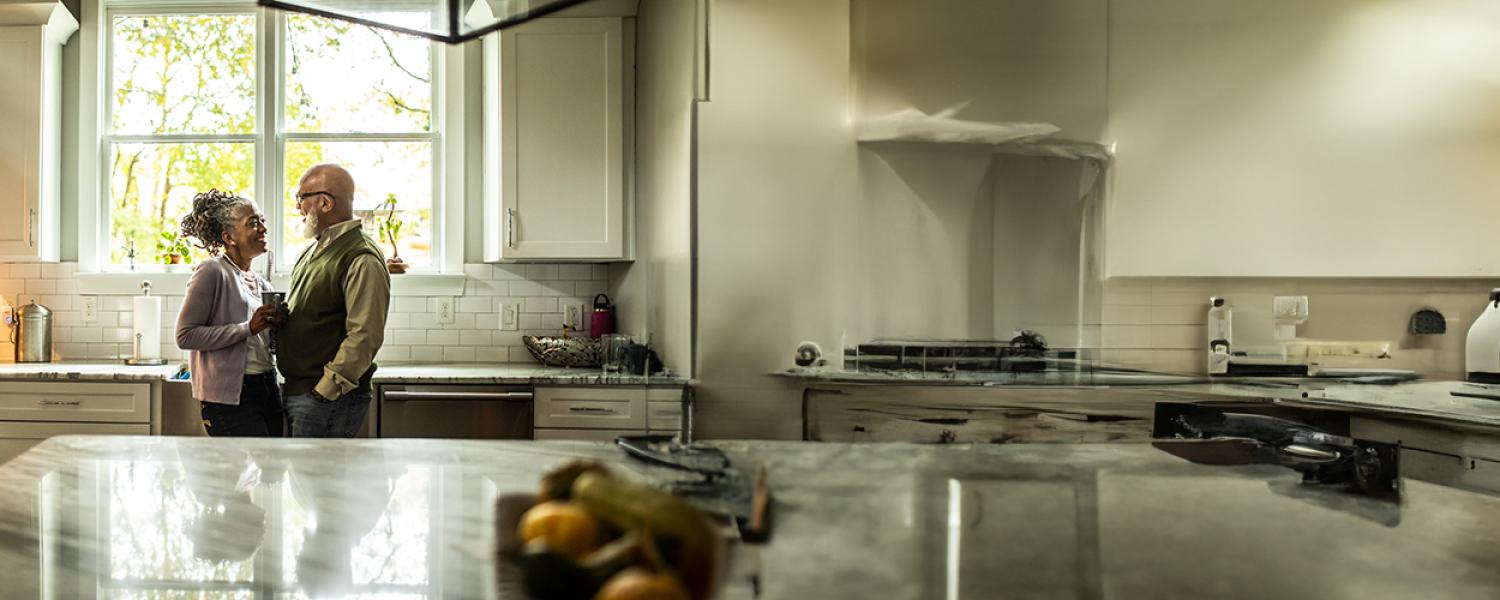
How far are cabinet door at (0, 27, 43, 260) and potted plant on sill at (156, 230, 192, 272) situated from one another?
48cm

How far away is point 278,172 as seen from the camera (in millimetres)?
4434

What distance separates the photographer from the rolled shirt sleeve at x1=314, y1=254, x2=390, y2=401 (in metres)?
2.82

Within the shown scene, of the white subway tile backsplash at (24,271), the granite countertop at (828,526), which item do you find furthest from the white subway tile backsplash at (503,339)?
the granite countertop at (828,526)

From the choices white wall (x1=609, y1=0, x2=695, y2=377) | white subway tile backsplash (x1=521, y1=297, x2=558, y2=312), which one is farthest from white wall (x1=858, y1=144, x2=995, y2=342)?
white subway tile backsplash (x1=521, y1=297, x2=558, y2=312)

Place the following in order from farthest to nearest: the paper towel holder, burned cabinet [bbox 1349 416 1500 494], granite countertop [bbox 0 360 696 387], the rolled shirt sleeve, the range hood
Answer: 1. the paper towel holder
2. granite countertop [bbox 0 360 696 387]
3. the rolled shirt sleeve
4. burned cabinet [bbox 1349 416 1500 494]
5. the range hood

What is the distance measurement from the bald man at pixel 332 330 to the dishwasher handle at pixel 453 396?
696mm

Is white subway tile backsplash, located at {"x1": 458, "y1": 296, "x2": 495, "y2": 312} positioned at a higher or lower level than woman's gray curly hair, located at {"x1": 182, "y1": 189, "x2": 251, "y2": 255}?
lower

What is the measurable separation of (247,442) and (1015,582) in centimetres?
145

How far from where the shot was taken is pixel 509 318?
175 inches

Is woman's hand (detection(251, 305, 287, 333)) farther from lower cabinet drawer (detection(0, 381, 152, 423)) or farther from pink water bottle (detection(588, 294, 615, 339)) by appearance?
pink water bottle (detection(588, 294, 615, 339))

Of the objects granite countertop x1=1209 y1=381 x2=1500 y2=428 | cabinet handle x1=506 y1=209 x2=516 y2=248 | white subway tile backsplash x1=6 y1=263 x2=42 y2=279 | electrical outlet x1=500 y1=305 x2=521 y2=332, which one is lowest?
granite countertop x1=1209 y1=381 x2=1500 y2=428

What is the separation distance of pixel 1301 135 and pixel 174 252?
4704 mm

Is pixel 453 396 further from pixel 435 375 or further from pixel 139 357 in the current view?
pixel 139 357

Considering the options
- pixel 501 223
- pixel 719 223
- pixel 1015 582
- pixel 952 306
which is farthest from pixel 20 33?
pixel 1015 582
